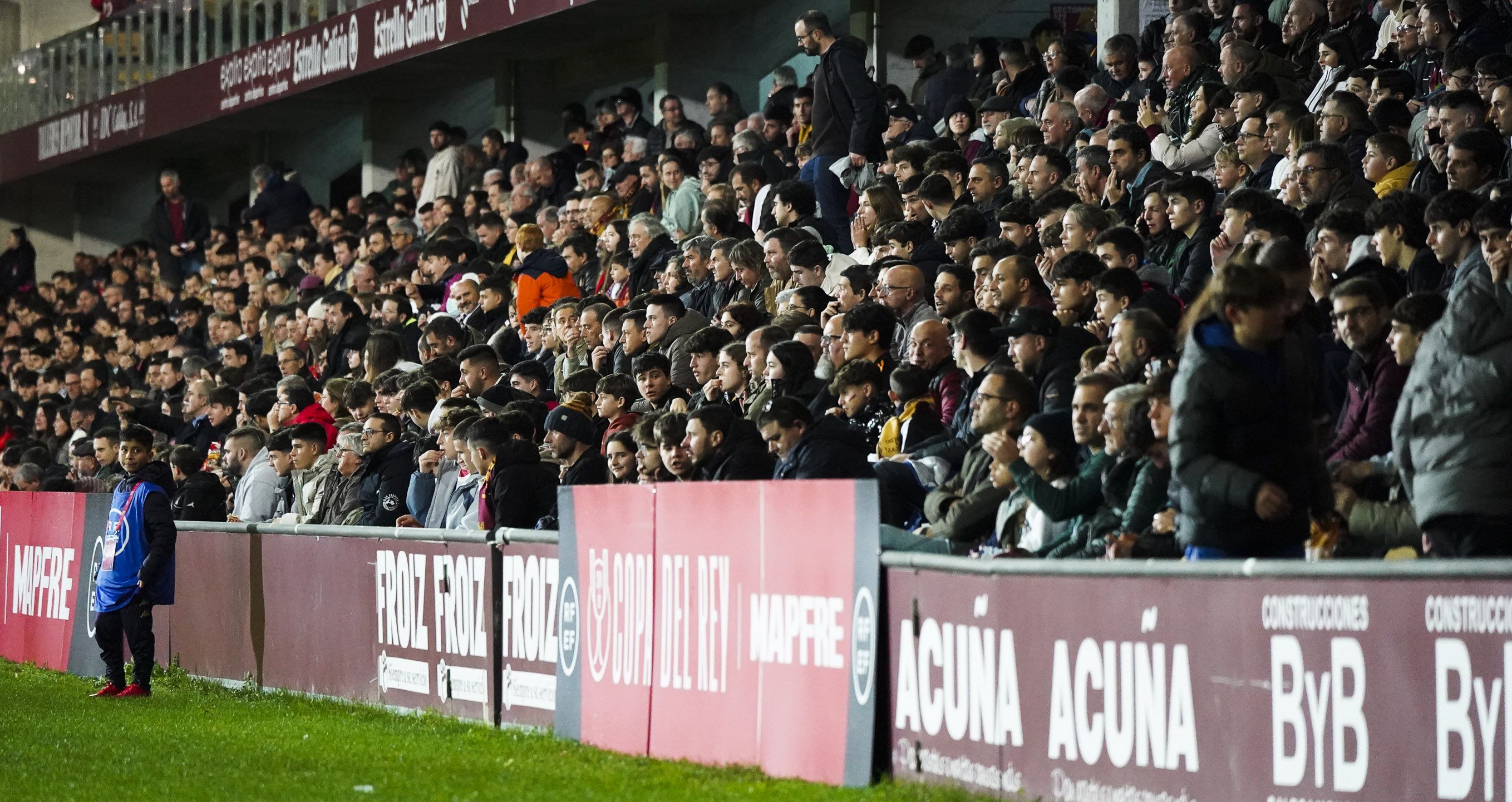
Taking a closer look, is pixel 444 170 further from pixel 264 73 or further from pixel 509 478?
pixel 509 478

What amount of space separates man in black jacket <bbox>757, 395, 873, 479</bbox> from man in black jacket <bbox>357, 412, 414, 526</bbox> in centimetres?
454

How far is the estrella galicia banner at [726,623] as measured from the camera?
326 inches

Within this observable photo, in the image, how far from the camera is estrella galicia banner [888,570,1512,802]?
18.5ft

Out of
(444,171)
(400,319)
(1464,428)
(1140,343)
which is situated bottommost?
(1464,428)

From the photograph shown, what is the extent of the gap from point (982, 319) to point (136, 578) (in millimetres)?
6642

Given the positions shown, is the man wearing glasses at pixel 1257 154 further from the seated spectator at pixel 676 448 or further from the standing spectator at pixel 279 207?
the standing spectator at pixel 279 207

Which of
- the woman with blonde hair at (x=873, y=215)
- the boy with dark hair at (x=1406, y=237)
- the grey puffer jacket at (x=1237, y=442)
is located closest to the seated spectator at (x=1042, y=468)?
the grey puffer jacket at (x=1237, y=442)

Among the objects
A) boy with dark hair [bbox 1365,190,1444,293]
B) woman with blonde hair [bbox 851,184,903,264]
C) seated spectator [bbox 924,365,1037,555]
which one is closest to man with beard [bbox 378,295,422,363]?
woman with blonde hair [bbox 851,184,903,264]

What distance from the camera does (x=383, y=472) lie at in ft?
46.3

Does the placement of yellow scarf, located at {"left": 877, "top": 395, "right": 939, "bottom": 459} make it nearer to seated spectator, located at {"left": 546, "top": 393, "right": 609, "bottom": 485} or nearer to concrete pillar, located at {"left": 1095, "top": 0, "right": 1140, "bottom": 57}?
seated spectator, located at {"left": 546, "top": 393, "right": 609, "bottom": 485}

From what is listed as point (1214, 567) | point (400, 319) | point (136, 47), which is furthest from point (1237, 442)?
point (136, 47)

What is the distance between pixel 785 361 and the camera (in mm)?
11383

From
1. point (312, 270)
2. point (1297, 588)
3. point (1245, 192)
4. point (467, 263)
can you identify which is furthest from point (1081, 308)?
point (312, 270)

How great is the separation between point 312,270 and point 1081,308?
17.0 meters
